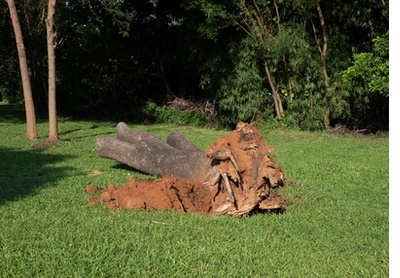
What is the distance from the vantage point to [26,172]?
299 inches

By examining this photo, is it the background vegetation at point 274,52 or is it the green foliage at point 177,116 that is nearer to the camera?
the background vegetation at point 274,52

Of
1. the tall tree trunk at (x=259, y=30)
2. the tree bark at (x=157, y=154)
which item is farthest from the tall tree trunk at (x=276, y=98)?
the tree bark at (x=157, y=154)

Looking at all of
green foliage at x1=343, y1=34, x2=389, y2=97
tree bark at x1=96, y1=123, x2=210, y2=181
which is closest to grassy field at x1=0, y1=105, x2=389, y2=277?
tree bark at x1=96, y1=123, x2=210, y2=181

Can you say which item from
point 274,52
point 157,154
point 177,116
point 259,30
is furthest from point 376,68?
point 157,154

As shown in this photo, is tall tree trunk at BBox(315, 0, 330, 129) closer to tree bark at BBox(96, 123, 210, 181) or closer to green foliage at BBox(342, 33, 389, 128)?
green foliage at BBox(342, 33, 389, 128)

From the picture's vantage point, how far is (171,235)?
408cm

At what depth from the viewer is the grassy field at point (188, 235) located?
11.1ft

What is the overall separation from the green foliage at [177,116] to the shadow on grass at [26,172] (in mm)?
9000

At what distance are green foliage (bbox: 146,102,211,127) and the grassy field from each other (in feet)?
36.3

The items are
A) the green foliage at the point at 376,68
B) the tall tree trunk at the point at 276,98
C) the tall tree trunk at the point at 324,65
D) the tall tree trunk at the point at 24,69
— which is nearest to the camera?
the tall tree trunk at the point at 24,69

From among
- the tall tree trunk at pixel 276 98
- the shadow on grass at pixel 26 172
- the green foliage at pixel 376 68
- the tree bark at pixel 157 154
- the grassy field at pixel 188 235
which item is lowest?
the grassy field at pixel 188 235

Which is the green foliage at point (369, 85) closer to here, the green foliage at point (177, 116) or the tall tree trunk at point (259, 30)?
the tall tree trunk at point (259, 30)
